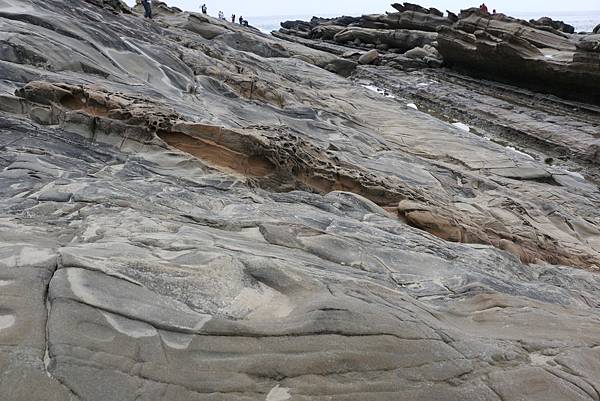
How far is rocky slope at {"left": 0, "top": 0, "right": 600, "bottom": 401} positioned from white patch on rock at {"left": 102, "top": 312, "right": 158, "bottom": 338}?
1cm

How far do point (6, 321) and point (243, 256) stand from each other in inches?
66.9

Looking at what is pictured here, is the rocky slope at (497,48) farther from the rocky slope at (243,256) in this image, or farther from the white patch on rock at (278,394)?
the white patch on rock at (278,394)

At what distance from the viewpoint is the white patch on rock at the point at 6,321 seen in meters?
2.74

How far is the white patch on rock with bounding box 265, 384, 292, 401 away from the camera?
8.77ft

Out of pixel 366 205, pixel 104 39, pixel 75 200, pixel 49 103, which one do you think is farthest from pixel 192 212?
pixel 104 39

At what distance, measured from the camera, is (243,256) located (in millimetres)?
4016

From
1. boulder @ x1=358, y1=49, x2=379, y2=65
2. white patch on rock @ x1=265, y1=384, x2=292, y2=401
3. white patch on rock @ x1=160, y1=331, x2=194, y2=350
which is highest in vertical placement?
boulder @ x1=358, y1=49, x2=379, y2=65

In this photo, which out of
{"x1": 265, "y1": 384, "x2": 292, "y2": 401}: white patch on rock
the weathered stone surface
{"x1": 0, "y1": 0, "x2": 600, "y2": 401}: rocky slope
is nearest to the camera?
{"x1": 265, "y1": 384, "x2": 292, "y2": 401}: white patch on rock

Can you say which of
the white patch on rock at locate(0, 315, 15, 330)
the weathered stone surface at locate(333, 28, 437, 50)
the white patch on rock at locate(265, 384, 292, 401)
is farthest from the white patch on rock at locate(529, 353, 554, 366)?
the weathered stone surface at locate(333, 28, 437, 50)

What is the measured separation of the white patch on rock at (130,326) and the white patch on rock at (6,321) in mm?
468

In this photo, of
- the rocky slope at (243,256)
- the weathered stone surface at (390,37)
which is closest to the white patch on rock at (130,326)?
the rocky slope at (243,256)

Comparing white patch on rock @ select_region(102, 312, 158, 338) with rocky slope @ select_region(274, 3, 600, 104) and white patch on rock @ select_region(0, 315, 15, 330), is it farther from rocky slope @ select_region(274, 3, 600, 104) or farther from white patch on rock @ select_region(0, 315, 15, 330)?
rocky slope @ select_region(274, 3, 600, 104)

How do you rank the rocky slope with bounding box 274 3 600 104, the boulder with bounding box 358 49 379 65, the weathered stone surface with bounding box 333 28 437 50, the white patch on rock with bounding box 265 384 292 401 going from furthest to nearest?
the weathered stone surface with bounding box 333 28 437 50 < the boulder with bounding box 358 49 379 65 < the rocky slope with bounding box 274 3 600 104 < the white patch on rock with bounding box 265 384 292 401

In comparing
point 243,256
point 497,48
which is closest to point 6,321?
point 243,256
